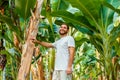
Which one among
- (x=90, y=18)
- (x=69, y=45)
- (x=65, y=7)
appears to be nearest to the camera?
(x=69, y=45)

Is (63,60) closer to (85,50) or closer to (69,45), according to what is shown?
(69,45)

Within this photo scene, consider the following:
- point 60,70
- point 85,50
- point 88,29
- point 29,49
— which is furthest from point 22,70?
point 85,50

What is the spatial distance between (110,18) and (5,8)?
1768mm

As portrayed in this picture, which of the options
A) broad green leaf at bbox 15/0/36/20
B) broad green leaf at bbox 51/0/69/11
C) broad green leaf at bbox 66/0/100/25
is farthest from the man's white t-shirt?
broad green leaf at bbox 51/0/69/11

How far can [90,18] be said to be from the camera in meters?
3.63

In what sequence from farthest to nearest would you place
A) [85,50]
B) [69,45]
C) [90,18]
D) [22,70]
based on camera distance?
[85,50] < [90,18] < [69,45] < [22,70]

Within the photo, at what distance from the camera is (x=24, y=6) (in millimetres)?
3436

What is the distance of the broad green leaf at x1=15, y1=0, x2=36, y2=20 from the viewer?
11.1 feet

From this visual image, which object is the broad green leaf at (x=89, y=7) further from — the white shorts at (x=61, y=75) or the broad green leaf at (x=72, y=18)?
the white shorts at (x=61, y=75)

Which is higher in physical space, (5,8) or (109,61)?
(5,8)

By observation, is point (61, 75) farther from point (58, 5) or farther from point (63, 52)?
point (58, 5)

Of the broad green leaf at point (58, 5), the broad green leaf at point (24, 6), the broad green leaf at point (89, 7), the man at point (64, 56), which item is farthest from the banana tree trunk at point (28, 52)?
the broad green leaf at point (58, 5)

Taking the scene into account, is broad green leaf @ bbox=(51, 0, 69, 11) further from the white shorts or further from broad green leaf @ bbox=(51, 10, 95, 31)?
the white shorts

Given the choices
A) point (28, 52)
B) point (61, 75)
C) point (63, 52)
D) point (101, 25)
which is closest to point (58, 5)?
point (101, 25)
